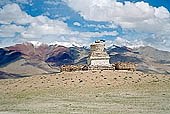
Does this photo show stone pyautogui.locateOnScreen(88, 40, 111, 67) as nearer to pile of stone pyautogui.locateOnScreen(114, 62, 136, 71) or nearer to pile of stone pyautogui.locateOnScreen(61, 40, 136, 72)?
pile of stone pyautogui.locateOnScreen(61, 40, 136, 72)

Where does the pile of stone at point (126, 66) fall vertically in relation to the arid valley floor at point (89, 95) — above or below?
below

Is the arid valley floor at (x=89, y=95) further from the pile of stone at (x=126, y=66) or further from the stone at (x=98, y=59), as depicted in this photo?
the stone at (x=98, y=59)

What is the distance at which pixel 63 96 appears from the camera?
33156 millimetres

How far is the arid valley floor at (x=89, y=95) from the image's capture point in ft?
78.8

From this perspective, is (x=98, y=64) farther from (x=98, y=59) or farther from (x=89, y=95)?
(x=89, y=95)

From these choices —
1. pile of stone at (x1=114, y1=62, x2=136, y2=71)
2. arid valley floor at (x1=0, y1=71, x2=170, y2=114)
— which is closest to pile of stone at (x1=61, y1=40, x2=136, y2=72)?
pile of stone at (x1=114, y1=62, x2=136, y2=71)

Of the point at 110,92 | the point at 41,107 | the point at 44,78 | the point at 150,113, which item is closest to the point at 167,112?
the point at 150,113

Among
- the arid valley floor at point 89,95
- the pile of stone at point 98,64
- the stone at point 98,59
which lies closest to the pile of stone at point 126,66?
the pile of stone at point 98,64

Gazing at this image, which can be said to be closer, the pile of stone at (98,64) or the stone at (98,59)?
the pile of stone at (98,64)

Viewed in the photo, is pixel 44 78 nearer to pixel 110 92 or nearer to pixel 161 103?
pixel 110 92

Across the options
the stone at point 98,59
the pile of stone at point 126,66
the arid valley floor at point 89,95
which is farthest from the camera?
the stone at point 98,59

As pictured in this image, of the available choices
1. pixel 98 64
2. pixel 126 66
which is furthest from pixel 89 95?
pixel 126 66

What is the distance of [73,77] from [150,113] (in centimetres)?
2680

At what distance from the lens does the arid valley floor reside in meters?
24.0
